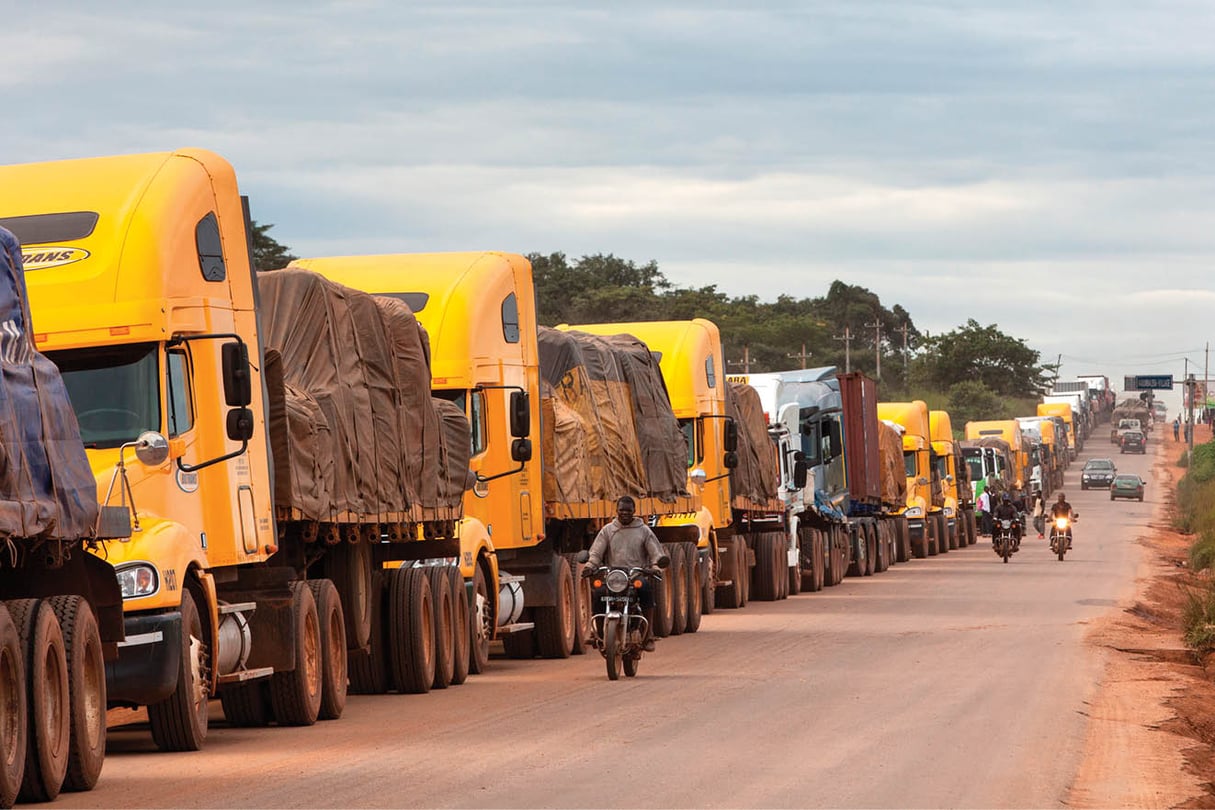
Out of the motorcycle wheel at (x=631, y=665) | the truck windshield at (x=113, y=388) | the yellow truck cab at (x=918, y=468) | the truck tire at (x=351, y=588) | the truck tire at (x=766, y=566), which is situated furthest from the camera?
the yellow truck cab at (x=918, y=468)

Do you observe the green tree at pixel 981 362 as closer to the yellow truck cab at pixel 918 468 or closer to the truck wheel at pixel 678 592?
the yellow truck cab at pixel 918 468

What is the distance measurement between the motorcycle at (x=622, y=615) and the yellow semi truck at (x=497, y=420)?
122 centimetres

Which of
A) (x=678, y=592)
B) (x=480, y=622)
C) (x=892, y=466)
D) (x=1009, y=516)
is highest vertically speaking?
(x=892, y=466)

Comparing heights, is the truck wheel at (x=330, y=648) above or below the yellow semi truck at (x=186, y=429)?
below

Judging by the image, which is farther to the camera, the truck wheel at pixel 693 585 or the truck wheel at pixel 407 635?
the truck wheel at pixel 693 585

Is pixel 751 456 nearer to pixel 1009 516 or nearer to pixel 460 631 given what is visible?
pixel 460 631

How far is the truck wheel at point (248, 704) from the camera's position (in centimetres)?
1530

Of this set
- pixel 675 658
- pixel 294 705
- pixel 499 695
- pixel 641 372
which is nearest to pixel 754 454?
pixel 641 372

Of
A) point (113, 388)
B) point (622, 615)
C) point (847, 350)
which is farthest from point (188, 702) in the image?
point (847, 350)

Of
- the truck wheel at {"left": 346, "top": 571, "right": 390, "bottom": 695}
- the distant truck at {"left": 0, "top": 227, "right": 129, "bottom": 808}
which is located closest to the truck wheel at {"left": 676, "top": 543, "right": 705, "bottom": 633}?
the truck wheel at {"left": 346, "top": 571, "right": 390, "bottom": 695}

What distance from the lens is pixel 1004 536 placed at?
51.3 metres

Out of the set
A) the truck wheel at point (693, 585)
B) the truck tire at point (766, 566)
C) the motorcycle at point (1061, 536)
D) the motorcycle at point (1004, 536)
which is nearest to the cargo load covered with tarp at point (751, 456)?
the truck tire at point (766, 566)

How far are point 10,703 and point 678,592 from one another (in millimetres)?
16939

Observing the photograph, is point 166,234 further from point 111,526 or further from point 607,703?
point 607,703
